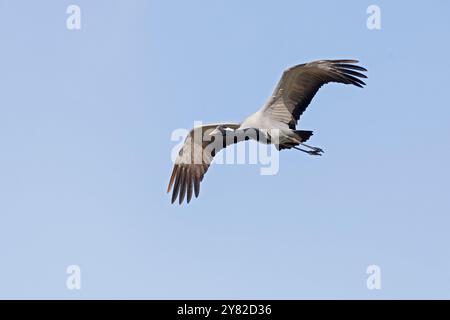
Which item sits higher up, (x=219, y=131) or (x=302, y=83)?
(x=302, y=83)

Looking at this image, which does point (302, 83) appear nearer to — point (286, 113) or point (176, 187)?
A: point (286, 113)

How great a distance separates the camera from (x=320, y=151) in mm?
16531

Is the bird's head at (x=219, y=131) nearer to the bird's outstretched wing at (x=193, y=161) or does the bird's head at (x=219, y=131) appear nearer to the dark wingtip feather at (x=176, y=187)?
the bird's outstretched wing at (x=193, y=161)

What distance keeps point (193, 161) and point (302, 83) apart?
11.5 ft

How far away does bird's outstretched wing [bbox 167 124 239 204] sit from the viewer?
17.4 m

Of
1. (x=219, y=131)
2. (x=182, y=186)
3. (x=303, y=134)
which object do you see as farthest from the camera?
(x=182, y=186)

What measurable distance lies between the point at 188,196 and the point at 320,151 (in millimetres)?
3254

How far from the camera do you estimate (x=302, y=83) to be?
1591 cm

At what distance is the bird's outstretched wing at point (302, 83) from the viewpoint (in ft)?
51.3

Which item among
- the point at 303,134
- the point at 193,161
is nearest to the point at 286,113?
the point at 303,134

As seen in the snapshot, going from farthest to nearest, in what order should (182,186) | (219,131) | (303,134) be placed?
(182,186) < (219,131) < (303,134)
